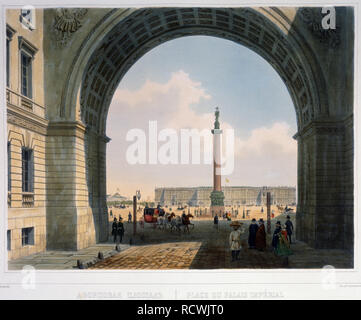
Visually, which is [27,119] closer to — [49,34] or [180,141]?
[49,34]

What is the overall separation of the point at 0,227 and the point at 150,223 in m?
31.3

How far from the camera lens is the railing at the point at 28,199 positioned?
21.9m

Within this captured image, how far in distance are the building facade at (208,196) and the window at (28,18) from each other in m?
96.5

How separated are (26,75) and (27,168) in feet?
16.4

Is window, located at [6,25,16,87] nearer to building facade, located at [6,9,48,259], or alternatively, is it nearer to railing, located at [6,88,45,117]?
building facade, located at [6,9,48,259]

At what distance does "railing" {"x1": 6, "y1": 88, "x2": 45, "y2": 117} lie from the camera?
20906 mm

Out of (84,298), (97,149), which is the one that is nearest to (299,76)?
(97,149)

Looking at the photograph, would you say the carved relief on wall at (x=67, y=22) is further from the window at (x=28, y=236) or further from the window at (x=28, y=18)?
the window at (x=28, y=236)

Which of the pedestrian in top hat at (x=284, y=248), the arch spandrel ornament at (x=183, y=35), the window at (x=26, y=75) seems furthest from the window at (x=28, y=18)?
the pedestrian in top hat at (x=284, y=248)

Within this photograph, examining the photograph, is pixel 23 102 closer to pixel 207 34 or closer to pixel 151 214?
pixel 207 34

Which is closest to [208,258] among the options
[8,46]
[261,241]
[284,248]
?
[261,241]

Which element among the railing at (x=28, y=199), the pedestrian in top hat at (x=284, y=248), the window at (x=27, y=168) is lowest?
Answer: the pedestrian in top hat at (x=284, y=248)

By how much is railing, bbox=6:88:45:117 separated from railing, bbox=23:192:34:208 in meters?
4.38

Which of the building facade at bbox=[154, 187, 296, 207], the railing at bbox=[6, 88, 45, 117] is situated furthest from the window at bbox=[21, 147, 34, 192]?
the building facade at bbox=[154, 187, 296, 207]
